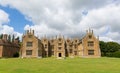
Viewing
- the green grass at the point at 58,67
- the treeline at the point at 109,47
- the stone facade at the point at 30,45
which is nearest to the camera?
the green grass at the point at 58,67

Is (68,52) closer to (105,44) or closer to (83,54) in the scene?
(83,54)

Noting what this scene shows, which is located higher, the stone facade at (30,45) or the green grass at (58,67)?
the stone facade at (30,45)

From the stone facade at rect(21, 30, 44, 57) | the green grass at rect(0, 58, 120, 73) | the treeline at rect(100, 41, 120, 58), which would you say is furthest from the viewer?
the treeline at rect(100, 41, 120, 58)

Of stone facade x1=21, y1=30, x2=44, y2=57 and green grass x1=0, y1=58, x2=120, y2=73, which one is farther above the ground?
stone facade x1=21, y1=30, x2=44, y2=57

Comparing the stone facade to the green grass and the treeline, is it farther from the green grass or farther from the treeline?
the treeline

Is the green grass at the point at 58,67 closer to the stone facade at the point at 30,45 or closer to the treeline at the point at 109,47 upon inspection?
the stone facade at the point at 30,45

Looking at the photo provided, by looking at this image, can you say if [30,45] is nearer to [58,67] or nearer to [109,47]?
[58,67]

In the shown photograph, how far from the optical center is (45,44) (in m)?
99.8

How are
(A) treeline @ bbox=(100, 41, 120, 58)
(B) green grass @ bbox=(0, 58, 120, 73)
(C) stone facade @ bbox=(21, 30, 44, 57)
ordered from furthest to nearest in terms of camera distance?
(A) treeline @ bbox=(100, 41, 120, 58) → (C) stone facade @ bbox=(21, 30, 44, 57) → (B) green grass @ bbox=(0, 58, 120, 73)

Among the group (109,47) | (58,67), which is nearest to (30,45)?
(58,67)

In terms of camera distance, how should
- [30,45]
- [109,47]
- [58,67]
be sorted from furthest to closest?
[109,47], [30,45], [58,67]

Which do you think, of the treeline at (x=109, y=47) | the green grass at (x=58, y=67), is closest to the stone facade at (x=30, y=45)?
the green grass at (x=58, y=67)

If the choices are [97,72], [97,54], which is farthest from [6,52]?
[97,72]

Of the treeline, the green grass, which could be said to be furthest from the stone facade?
the treeline
